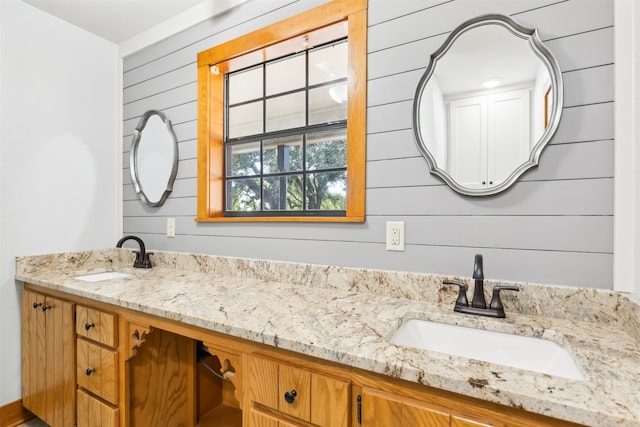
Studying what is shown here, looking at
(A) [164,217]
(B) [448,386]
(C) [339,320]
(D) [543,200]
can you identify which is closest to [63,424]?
(A) [164,217]

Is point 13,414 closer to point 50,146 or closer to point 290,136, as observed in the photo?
point 50,146

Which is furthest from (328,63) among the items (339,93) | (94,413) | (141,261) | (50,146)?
(94,413)

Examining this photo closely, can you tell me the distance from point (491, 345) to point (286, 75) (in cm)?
Answer: 176

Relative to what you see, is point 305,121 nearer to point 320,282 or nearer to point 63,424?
Answer: point 320,282

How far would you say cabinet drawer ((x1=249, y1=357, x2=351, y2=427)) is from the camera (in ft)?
2.82

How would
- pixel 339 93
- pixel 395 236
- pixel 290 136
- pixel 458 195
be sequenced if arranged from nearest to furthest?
pixel 458 195 < pixel 395 236 < pixel 339 93 < pixel 290 136

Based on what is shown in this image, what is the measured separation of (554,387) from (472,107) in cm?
100

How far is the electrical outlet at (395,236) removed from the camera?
1393 mm

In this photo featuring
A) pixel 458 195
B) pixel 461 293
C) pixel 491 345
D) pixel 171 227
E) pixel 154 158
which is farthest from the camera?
pixel 154 158

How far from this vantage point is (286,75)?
1926 millimetres

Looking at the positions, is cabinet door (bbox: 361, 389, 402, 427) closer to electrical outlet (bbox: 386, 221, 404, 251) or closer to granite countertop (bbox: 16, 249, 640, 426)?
granite countertop (bbox: 16, 249, 640, 426)

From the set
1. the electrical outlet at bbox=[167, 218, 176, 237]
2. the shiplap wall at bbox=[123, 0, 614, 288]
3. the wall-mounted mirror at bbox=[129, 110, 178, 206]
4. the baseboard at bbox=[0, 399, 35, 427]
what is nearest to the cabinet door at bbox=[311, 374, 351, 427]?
the shiplap wall at bbox=[123, 0, 614, 288]

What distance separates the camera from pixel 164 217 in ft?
7.30

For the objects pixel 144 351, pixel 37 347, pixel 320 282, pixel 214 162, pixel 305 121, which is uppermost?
pixel 305 121
